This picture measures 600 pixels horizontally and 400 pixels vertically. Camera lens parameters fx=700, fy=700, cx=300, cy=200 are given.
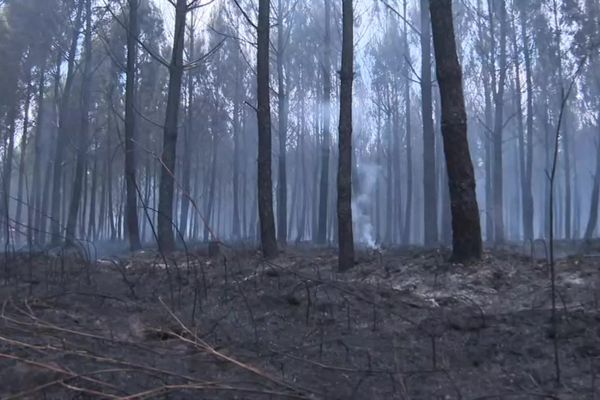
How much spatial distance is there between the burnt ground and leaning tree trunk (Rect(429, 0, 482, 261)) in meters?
0.31

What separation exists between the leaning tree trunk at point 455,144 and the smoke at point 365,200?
2457 centimetres

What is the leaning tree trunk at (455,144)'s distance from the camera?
766 centimetres

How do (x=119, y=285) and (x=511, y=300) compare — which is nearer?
(x=511, y=300)

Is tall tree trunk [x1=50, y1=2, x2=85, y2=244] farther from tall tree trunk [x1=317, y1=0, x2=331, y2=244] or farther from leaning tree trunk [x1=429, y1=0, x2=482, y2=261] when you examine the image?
leaning tree trunk [x1=429, y1=0, x2=482, y2=261]

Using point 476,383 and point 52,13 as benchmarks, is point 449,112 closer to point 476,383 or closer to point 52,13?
point 476,383

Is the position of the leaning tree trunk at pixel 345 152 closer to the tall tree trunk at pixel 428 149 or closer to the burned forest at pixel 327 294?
the burned forest at pixel 327 294

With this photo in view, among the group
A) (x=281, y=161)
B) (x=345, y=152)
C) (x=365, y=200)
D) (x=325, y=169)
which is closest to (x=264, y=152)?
(x=345, y=152)

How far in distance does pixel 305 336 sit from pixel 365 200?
109 ft

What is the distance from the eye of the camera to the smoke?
34.4 m

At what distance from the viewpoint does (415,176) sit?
4150cm

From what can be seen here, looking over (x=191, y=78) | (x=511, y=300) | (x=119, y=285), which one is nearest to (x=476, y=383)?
(x=511, y=300)

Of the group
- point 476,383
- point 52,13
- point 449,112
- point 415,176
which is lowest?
point 476,383

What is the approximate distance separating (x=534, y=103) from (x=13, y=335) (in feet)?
86.3

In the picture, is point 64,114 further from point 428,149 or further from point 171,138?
point 428,149
